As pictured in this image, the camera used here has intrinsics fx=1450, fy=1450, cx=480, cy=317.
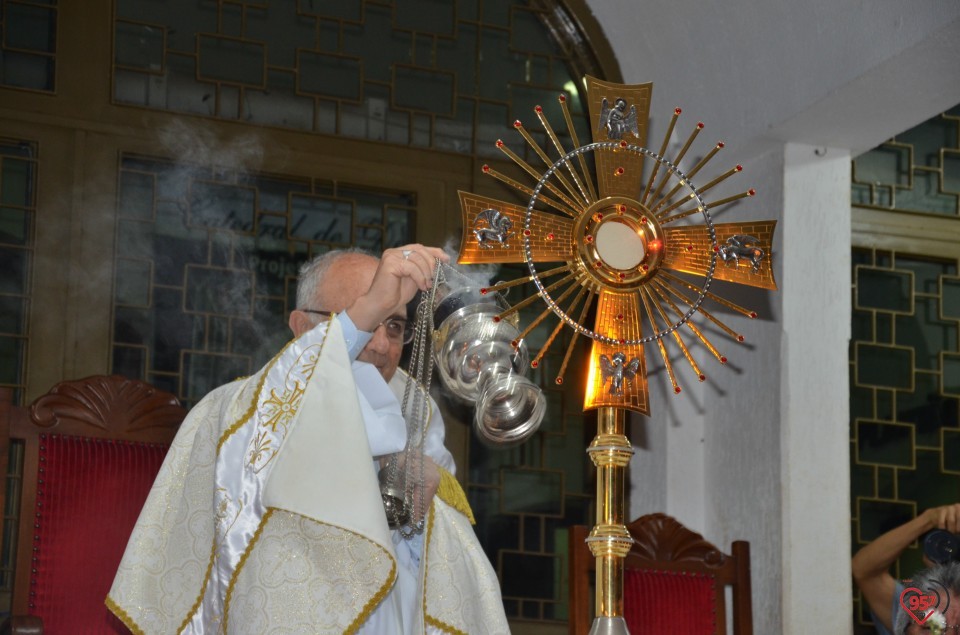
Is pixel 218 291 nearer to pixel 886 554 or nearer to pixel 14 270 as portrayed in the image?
pixel 14 270

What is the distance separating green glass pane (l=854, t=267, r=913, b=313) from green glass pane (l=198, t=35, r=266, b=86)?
2.50 m

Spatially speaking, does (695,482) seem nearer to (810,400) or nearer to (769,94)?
(810,400)

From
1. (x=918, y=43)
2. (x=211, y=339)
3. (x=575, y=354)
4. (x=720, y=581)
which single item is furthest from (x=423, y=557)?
(x=918, y=43)

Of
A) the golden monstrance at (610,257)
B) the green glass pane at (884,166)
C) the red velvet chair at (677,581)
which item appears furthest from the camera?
the green glass pane at (884,166)

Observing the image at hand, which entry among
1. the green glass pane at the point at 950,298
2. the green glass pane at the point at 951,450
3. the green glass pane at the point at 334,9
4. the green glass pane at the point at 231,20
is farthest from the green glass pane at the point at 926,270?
the green glass pane at the point at 231,20

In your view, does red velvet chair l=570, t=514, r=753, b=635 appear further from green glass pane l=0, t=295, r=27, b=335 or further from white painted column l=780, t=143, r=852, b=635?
green glass pane l=0, t=295, r=27, b=335

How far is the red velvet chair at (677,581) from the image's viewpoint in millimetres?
4434

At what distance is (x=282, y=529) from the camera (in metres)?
3.54

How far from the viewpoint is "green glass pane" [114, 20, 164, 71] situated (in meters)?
5.05

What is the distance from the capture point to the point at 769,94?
5.12m

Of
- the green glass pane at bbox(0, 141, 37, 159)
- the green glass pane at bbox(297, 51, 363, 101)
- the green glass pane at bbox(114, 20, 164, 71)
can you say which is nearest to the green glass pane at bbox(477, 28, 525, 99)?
the green glass pane at bbox(297, 51, 363, 101)

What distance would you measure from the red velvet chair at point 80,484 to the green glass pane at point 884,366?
9.43 ft

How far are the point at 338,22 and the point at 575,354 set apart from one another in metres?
1.53

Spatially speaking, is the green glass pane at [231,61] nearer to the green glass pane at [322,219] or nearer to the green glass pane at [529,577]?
the green glass pane at [322,219]
